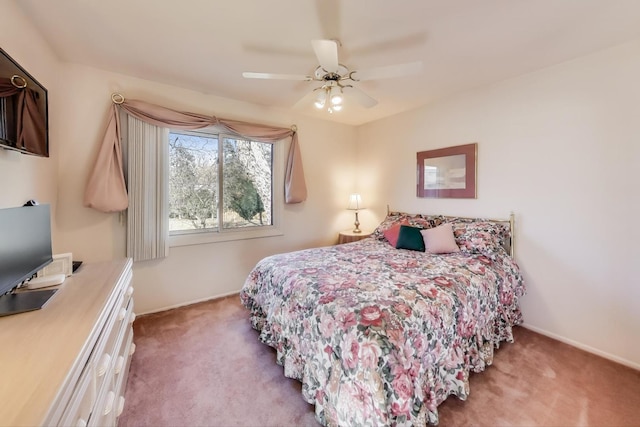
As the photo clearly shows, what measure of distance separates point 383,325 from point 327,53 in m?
1.68

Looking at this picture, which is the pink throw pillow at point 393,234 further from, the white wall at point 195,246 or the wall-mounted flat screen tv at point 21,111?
the wall-mounted flat screen tv at point 21,111

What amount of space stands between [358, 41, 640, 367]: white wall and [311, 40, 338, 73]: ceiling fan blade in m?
1.93

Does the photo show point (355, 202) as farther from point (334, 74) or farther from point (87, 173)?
point (87, 173)

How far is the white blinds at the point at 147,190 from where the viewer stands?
2559mm

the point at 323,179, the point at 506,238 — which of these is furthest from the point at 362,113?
the point at 506,238

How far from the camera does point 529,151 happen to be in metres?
2.51

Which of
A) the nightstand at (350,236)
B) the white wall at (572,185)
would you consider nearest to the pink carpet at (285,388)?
the white wall at (572,185)

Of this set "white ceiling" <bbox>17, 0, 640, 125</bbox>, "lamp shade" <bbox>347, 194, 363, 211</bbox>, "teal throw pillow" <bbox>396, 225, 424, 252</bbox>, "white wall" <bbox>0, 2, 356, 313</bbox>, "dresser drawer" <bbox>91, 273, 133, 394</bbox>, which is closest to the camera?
"dresser drawer" <bbox>91, 273, 133, 394</bbox>

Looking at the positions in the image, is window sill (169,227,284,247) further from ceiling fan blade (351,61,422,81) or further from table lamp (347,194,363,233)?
ceiling fan blade (351,61,422,81)

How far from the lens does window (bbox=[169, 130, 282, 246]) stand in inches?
117

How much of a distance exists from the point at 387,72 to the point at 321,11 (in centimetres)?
58

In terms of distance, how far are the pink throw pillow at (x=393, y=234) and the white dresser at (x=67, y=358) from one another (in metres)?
2.52

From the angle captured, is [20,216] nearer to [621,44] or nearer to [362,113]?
[362,113]

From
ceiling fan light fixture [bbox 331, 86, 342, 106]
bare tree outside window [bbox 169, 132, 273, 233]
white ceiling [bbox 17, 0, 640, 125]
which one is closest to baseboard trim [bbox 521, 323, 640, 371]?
white ceiling [bbox 17, 0, 640, 125]
